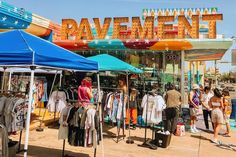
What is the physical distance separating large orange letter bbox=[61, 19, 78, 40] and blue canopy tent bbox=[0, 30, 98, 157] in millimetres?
9799

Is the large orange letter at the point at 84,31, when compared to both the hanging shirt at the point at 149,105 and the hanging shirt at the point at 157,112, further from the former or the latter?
the hanging shirt at the point at 157,112

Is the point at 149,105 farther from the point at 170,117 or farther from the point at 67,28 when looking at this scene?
the point at 67,28

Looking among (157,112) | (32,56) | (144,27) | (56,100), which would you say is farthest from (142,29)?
(32,56)

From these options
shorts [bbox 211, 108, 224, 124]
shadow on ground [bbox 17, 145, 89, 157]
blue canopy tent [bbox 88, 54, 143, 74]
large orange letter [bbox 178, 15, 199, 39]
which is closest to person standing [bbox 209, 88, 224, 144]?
shorts [bbox 211, 108, 224, 124]

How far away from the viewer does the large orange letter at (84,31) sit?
1559cm

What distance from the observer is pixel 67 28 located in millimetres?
16219

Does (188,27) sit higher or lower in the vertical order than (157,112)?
higher

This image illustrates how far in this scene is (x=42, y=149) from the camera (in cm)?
795

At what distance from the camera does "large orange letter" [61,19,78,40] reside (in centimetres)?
1611

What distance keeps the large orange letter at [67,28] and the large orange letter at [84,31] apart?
0.35 meters

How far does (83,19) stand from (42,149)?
31.2 ft

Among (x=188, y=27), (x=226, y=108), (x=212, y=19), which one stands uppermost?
(x=212, y=19)

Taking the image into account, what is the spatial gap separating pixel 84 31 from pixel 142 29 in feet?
10.1

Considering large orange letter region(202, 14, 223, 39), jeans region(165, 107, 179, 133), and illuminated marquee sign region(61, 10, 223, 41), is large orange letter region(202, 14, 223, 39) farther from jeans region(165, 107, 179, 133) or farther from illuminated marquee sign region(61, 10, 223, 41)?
jeans region(165, 107, 179, 133)
